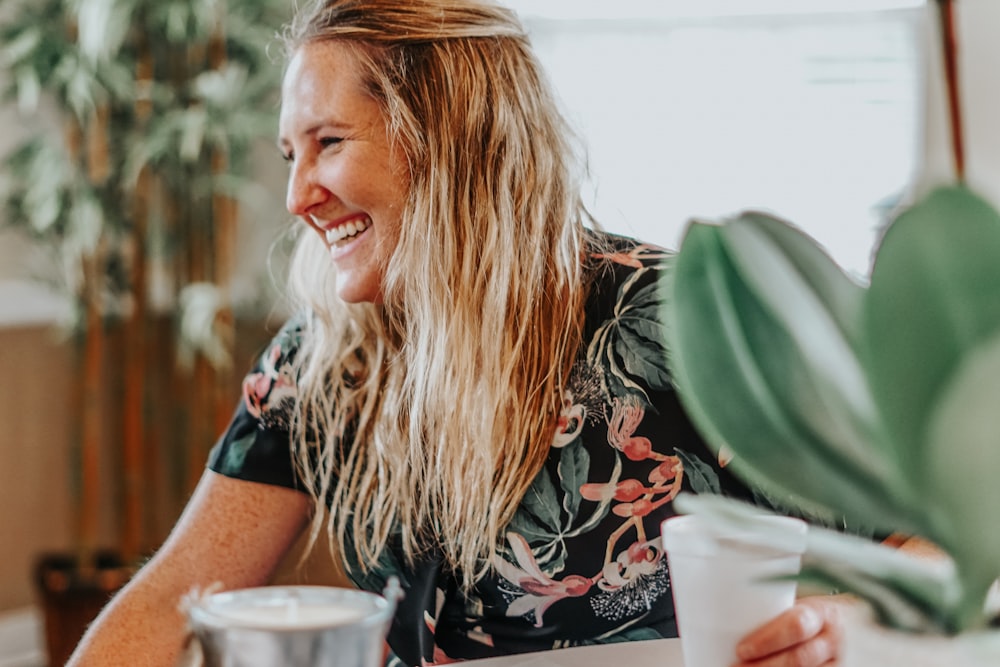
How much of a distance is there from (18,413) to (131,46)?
3.28 feet

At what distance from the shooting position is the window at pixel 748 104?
270 cm

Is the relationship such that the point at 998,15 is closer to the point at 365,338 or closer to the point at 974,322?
the point at 365,338

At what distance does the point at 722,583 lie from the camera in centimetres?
62

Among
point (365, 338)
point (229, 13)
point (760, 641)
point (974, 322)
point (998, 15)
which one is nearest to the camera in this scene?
point (974, 322)

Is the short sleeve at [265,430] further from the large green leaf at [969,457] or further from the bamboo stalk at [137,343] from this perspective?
the bamboo stalk at [137,343]

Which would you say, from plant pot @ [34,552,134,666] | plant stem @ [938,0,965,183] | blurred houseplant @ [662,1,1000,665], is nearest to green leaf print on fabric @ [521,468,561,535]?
blurred houseplant @ [662,1,1000,665]

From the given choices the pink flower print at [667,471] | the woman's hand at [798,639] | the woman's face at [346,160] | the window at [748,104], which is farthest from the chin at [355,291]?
the window at [748,104]

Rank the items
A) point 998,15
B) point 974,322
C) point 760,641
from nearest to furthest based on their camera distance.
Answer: point 974,322, point 760,641, point 998,15

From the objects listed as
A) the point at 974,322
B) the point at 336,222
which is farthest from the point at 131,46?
the point at 974,322

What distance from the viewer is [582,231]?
129cm

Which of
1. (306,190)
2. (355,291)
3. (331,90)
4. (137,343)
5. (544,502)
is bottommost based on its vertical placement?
(137,343)

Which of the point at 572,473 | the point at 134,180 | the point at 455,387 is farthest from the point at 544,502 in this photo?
the point at 134,180

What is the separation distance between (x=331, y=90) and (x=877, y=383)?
3.04 ft

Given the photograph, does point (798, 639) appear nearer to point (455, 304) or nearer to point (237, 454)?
point (455, 304)
